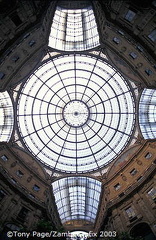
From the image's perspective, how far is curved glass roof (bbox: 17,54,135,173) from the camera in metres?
36.1

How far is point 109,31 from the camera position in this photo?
24547 millimetres

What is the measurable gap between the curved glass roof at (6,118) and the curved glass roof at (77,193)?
12.3 m

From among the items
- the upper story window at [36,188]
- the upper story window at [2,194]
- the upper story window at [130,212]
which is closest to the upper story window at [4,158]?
the upper story window at [2,194]

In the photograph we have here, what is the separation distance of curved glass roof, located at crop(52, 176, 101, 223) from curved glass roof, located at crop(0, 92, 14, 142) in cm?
1226

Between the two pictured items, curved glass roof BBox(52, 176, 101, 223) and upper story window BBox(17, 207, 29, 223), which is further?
curved glass roof BBox(52, 176, 101, 223)

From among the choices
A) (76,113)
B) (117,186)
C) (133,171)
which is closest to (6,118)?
(76,113)

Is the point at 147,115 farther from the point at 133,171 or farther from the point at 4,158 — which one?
the point at 4,158

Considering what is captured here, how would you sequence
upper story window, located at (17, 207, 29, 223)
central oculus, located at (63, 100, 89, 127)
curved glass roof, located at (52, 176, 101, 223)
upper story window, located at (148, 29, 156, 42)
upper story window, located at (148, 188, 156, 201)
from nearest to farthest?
upper story window, located at (148, 29, 156, 42) < upper story window, located at (148, 188, 156, 201) < upper story window, located at (17, 207, 29, 223) < central oculus, located at (63, 100, 89, 127) < curved glass roof, located at (52, 176, 101, 223)

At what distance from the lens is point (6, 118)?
3434cm

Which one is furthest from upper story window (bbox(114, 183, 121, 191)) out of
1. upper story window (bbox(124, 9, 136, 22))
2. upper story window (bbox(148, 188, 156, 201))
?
upper story window (bbox(124, 9, 136, 22))

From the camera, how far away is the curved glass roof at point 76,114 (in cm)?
3609

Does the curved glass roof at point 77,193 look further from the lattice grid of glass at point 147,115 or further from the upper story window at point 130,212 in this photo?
the lattice grid of glass at point 147,115

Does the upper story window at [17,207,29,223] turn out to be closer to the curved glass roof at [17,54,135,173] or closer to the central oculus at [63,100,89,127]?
the curved glass roof at [17,54,135,173]

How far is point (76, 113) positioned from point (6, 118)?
12.5 m
